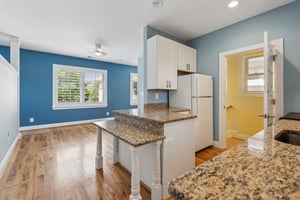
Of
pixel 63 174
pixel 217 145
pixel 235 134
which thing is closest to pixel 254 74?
pixel 235 134

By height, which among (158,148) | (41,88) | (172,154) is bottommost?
(172,154)

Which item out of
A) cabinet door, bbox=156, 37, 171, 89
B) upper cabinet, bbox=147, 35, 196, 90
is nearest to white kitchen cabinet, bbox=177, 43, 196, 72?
upper cabinet, bbox=147, 35, 196, 90

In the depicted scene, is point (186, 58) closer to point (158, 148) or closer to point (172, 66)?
point (172, 66)

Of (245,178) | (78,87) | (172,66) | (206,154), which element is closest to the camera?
(245,178)

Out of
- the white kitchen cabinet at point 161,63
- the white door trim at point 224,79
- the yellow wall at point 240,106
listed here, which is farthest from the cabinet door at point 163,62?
the yellow wall at point 240,106

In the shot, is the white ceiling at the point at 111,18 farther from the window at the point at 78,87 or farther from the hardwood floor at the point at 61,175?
the hardwood floor at the point at 61,175

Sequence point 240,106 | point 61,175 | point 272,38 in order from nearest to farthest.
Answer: point 61,175 → point 272,38 → point 240,106

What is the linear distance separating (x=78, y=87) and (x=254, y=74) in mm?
5865

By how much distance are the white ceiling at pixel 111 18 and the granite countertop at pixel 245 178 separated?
2.44 meters

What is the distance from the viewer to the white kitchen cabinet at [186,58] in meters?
3.24

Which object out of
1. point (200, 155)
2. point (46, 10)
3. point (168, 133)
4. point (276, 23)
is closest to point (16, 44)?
point (46, 10)

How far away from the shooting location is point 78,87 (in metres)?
5.70

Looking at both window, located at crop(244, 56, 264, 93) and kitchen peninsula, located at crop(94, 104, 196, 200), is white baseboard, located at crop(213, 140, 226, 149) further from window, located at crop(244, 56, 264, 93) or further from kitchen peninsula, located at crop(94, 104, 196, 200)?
window, located at crop(244, 56, 264, 93)

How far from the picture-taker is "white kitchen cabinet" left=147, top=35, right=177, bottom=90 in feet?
9.25
